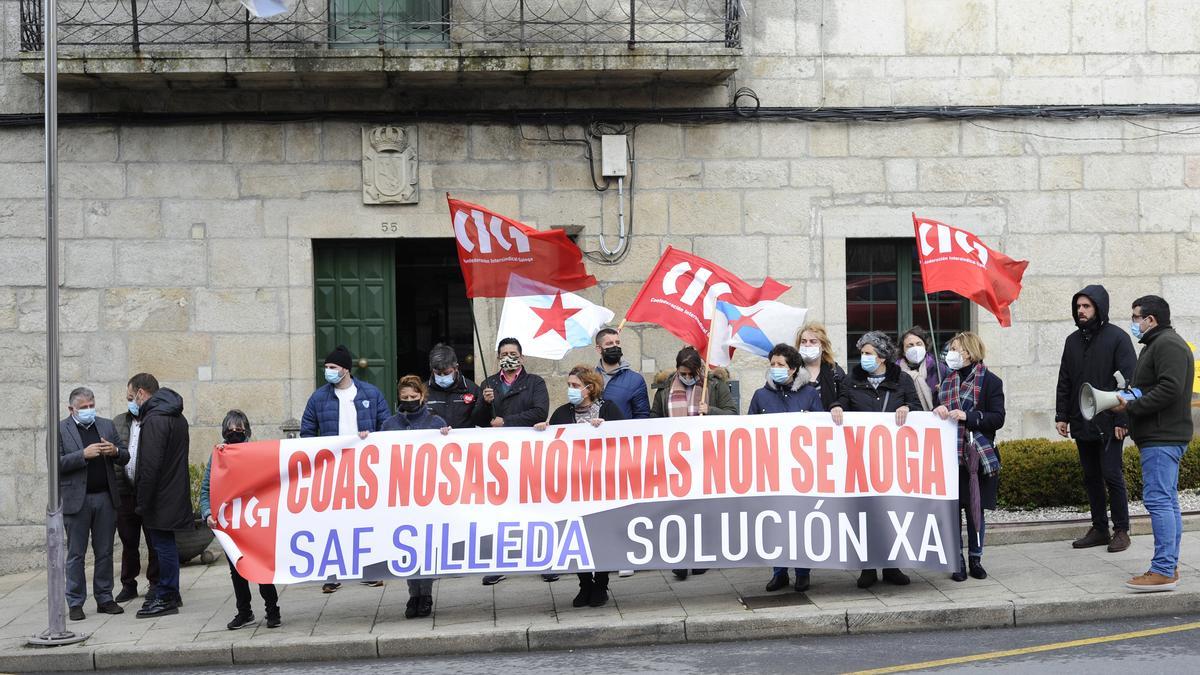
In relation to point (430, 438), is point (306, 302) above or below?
above

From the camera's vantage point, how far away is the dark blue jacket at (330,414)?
375 inches

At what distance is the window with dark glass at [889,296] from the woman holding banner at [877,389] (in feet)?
11.9

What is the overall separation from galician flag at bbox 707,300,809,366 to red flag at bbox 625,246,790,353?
0.23 feet

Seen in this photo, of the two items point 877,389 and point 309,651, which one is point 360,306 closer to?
point 309,651

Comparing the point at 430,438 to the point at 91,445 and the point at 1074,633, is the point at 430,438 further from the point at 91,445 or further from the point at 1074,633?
the point at 1074,633

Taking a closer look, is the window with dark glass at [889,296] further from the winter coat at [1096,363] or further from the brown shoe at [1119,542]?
the brown shoe at [1119,542]

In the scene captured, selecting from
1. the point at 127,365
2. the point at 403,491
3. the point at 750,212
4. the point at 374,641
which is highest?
the point at 750,212

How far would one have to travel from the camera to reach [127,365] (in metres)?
11.9

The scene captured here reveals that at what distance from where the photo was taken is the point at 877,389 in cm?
888

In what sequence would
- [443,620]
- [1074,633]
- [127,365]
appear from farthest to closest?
[127,365] < [443,620] < [1074,633]

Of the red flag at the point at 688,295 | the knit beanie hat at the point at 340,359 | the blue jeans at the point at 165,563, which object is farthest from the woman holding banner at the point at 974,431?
the blue jeans at the point at 165,563

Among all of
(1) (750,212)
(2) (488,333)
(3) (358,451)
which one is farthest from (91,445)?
(1) (750,212)

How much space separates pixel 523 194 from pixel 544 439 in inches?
150

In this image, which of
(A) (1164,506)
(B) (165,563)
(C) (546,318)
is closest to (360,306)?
(C) (546,318)
